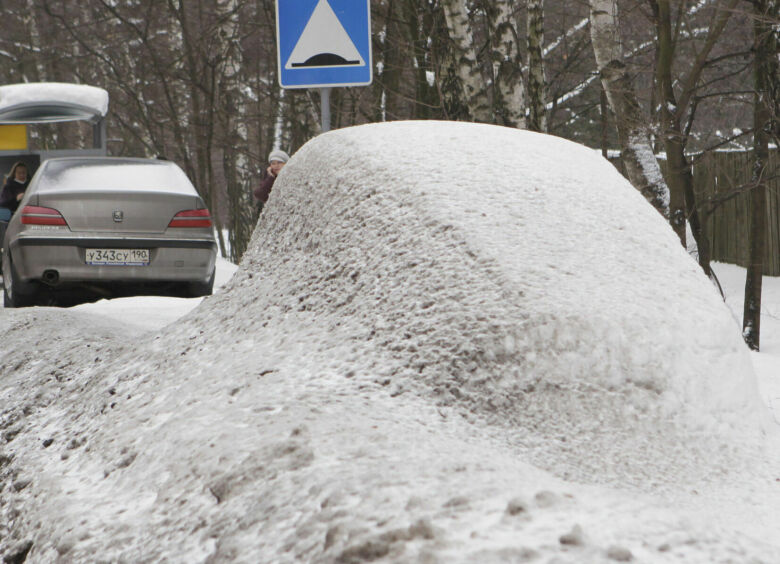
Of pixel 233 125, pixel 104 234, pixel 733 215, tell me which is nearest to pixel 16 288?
pixel 104 234

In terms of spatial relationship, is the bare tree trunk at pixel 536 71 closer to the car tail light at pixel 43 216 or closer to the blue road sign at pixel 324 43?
the blue road sign at pixel 324 43

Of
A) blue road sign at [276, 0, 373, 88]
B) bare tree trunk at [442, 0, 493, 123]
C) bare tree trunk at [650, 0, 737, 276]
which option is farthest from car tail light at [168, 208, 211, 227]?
bare tree trunk at [650, 0, 737, 276]

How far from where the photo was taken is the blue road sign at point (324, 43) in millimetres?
5582

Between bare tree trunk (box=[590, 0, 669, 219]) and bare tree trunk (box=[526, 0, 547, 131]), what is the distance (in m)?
1.27

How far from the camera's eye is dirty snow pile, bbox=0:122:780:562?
1.26 meters

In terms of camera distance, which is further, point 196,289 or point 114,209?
point 196,289

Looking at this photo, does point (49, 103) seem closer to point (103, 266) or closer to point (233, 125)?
point (103, 266)

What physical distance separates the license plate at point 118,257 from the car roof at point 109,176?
1.64 ft

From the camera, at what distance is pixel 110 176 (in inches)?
308

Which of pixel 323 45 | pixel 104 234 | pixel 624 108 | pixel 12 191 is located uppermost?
pixel 323 45

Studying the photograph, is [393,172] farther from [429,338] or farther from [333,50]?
[333,50]

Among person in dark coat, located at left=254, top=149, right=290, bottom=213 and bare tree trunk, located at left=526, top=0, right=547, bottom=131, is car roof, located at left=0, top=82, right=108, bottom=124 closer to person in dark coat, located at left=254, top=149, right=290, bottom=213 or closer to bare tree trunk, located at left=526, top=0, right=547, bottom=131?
person in dark coat, located at left=254, top=149, right=290, bottom=213

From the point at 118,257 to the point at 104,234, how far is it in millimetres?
216

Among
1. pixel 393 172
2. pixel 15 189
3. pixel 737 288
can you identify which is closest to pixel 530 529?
pixel 393 172
